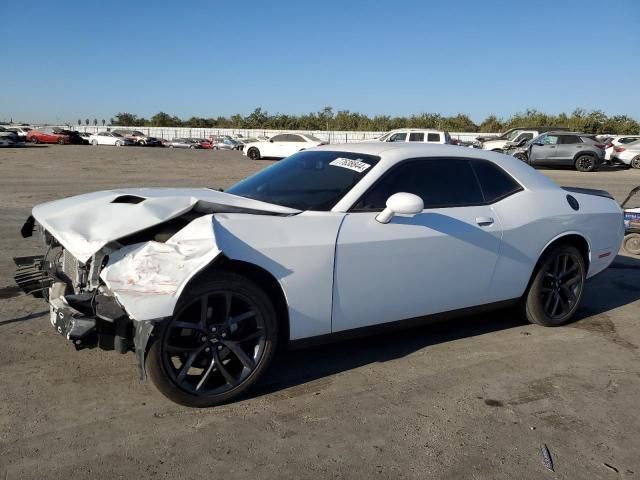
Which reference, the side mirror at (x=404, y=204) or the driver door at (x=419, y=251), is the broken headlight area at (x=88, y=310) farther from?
the side mirror at (x=404, y=204)

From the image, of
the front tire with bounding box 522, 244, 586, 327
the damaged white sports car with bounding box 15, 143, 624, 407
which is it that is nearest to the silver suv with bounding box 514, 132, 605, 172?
the front tire with bounding box 522, 244, 586, 327

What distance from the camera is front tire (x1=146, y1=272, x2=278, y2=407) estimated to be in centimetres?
314

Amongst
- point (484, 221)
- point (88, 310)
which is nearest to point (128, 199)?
point (88, 310)

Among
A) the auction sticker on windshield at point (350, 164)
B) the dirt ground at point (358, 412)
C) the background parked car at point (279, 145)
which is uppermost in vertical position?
the auction sticker on windshield at point (350, 164)

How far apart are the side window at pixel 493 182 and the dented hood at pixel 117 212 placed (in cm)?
170

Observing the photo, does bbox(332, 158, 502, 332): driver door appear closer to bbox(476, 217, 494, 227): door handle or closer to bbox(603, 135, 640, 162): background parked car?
bbox(476, 217, 494, 227): door handle

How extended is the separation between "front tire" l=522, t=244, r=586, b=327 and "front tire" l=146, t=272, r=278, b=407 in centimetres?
246

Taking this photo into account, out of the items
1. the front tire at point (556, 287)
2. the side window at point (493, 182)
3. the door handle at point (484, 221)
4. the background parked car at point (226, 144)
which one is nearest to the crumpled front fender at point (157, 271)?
the door handle at point (484, 221)

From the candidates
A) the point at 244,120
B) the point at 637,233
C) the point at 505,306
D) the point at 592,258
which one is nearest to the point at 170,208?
the point at 505,306

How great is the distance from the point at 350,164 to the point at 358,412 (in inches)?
68.0

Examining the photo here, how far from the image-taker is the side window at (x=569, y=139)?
25.3 metres

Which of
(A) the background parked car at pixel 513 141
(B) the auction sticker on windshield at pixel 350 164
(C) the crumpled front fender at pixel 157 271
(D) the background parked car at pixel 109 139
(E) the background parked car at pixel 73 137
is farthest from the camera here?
(D) the background parked car at pixel 109 139

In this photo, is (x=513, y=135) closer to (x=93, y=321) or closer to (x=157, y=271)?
(x=157, y=271)

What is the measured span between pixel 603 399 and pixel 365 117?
8227 centimetres
